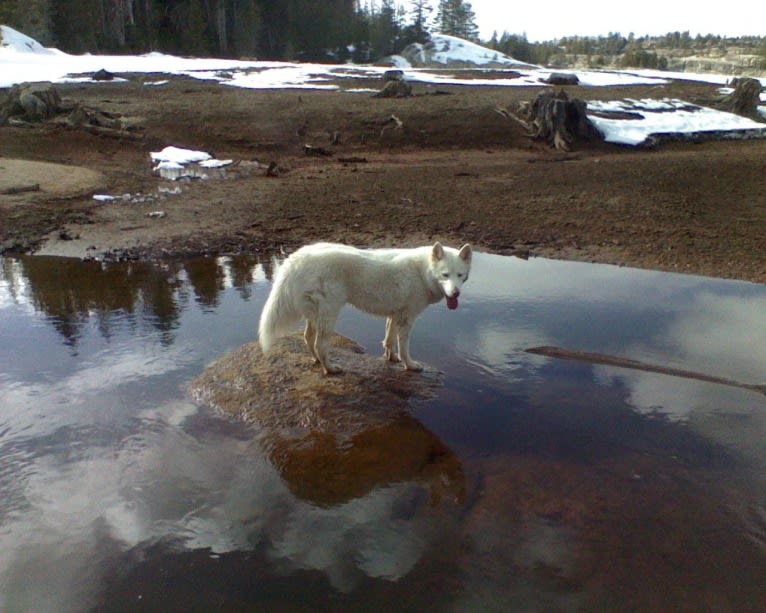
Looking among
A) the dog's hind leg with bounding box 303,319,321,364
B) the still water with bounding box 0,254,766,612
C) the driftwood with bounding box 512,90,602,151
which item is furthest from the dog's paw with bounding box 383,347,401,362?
the driftwood with bounding box 512,90,602,151

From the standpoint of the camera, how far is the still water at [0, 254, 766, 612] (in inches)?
165

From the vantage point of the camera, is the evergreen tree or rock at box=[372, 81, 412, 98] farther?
the evergreen tree

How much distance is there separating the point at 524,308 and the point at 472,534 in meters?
4.40

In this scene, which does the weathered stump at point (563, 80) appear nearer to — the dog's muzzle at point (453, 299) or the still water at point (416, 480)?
the still water at point (416, 480)

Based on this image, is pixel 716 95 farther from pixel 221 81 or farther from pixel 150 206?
pixel 150 206

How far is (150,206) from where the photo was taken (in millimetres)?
13180

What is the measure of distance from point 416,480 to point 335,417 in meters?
1.14

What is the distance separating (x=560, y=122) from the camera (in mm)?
20328

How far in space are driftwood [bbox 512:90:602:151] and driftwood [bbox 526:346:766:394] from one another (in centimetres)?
1420

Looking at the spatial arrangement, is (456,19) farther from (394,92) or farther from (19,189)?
(19,189)

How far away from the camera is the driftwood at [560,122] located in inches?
800

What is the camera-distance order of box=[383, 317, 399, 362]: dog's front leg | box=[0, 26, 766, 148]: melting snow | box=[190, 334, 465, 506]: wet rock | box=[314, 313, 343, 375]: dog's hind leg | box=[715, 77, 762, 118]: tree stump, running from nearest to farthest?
box=[190, 334, 465, 506]: wet rock < box=[314, 313, 343, 375]: dog's hind leg < box=[383, 317, 399, 362]: dog's front leg < box=[0, 26, 766, 148]: melting snow < box=[715, 77, 762, 118]: tree stump

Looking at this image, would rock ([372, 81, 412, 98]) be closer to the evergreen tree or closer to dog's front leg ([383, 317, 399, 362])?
dog's front leg ([383, 317, 399, 362])

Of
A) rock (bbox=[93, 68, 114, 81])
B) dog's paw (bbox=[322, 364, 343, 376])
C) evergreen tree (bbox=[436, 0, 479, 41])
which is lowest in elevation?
dog's paw (bbox=[322, 364, 343, 376])
